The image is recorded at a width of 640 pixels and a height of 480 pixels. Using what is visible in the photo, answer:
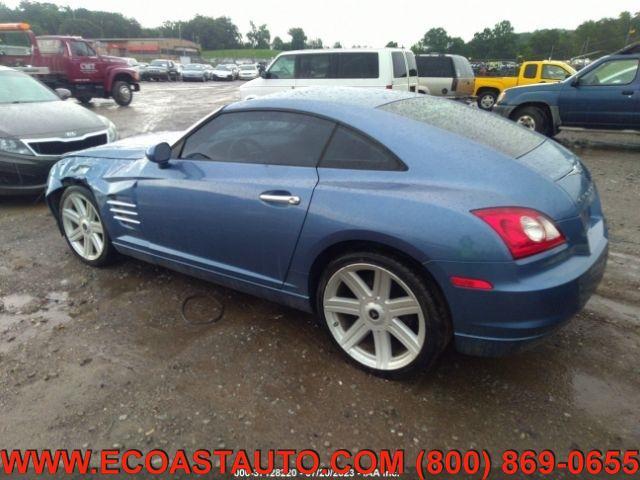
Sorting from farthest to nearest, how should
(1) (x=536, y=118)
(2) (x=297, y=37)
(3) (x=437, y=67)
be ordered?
(2) (x=297, y=37) < (3) (x=437, y=67) < (1) (x=536, y=118)

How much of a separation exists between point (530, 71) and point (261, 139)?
1427 centimetres

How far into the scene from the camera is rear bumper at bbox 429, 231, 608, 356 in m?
2.03

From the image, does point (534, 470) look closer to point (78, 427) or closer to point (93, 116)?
point (78, 427)

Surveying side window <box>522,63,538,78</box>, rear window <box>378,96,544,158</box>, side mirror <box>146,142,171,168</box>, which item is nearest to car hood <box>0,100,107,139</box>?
side mirror <box>146,142,171,168</box>

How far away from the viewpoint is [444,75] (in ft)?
48.2

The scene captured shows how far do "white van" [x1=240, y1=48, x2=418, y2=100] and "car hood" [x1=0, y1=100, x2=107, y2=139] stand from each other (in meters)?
5.67

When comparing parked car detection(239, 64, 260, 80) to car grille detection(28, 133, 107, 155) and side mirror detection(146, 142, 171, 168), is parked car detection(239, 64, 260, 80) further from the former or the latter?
side mirror detection(146, 142, 171, 168)

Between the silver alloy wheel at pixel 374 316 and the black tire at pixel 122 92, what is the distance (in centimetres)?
1619

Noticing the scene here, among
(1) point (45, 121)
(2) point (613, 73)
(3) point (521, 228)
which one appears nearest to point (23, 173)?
(1) point (45, 121)

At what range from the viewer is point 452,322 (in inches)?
87.4

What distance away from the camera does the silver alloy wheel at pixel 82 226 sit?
3830mm

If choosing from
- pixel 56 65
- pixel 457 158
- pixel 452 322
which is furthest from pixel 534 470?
pixel 56 65

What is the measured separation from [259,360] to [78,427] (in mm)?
959

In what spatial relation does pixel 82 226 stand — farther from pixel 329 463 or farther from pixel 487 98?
pixel 487 98
